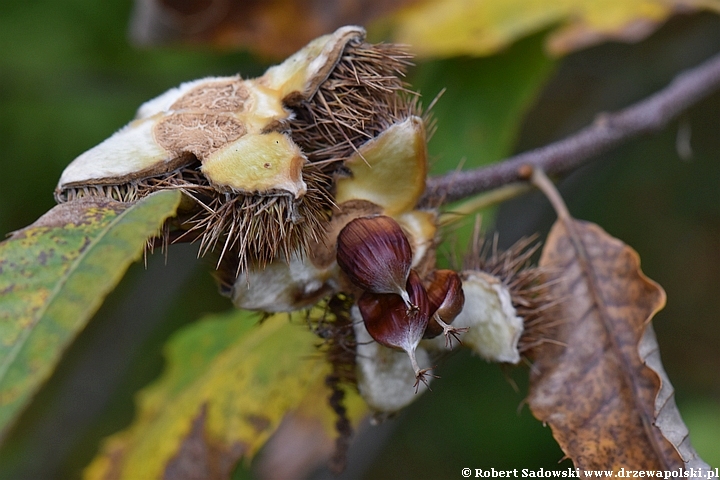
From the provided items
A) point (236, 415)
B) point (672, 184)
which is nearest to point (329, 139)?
point (236, 415)

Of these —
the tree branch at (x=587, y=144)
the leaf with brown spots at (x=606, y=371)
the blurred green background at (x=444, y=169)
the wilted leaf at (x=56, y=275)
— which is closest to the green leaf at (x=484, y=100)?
the blurred green background at (x=444, y=169)

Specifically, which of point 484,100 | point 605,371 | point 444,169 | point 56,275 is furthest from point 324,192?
point 484,100

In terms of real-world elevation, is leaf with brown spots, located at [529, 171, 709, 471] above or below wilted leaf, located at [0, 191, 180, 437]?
below

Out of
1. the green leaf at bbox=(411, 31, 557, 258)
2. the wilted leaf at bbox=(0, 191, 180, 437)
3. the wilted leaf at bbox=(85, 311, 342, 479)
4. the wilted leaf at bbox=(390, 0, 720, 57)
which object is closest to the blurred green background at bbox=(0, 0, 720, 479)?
the green leaf at bbox=(411, 31, 557, 258)

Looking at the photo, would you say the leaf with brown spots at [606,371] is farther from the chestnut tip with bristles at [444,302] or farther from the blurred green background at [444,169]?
the blurred green background at [444,169]

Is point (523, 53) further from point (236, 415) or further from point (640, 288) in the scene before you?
point (236, 415)

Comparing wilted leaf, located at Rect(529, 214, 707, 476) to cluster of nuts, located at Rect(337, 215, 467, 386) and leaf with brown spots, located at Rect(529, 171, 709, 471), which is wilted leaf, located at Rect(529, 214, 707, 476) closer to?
leaf with brown spots, located at Rect(529, 171, 709, 471)

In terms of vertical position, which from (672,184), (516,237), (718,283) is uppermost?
(516,237)
